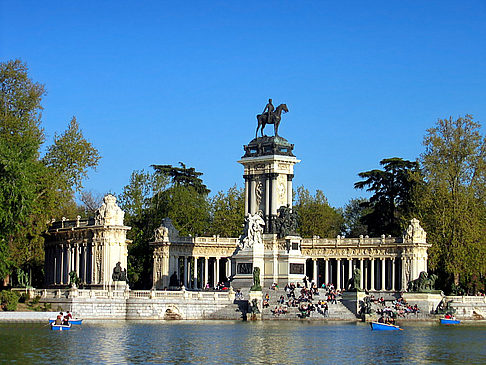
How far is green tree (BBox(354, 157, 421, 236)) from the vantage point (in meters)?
108

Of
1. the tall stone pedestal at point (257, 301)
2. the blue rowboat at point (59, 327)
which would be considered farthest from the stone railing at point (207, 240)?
the blue rowboat at point (59, 327)

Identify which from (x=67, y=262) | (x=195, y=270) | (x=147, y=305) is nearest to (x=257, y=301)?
(x=147, y=305)

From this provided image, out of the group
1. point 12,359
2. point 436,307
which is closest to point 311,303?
point 436,307

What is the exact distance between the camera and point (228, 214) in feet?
358

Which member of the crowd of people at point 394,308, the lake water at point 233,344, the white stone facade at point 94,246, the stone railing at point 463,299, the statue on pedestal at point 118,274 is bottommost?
the lake water at point 233,344

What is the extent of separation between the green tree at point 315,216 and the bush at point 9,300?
50098mm

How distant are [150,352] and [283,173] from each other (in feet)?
132

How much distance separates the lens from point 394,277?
92875 millimetres

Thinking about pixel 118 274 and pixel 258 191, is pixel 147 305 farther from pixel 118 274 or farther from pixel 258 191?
pixel 258 191

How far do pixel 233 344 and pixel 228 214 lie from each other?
57.9 m

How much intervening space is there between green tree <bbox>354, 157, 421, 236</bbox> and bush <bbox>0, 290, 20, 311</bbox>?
4954 centimetres

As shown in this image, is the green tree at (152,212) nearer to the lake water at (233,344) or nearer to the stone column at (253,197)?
the stone column at (253,197)

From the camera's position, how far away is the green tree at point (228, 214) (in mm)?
106750

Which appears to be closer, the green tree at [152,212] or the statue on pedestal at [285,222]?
the statue on pedestal at [285,222]
